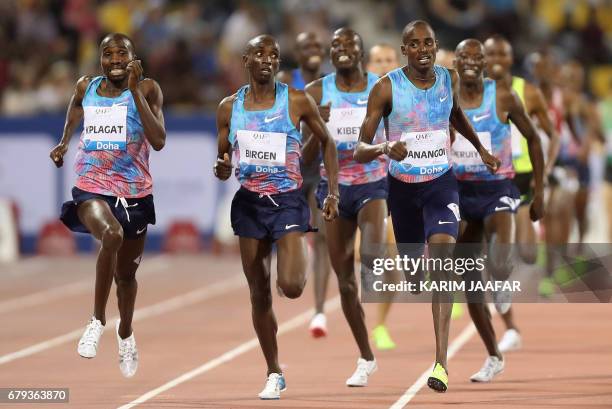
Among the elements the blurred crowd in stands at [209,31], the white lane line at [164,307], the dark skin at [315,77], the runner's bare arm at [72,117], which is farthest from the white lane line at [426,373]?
the blurred crowd in stands at [209,31]

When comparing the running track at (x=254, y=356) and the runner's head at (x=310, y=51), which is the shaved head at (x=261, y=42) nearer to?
the running track at (x=254, y=356)

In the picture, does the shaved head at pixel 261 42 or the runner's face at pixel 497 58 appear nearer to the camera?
the shaved head at pixel 261 42

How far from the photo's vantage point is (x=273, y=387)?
9422 mm

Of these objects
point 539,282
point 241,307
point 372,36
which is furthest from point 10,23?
point 539,282

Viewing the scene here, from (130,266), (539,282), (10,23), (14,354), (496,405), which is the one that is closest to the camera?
(496,405)

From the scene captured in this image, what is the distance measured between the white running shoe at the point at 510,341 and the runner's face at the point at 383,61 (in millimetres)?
2359

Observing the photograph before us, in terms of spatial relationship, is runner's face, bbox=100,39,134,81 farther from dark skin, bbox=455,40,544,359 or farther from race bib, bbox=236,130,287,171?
dark skin, bbox=455,40,544,359

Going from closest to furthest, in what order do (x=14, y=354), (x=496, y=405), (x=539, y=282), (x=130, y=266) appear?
(x=496, y=405) → (x=130, y=266) → (x=14, y=354) → (x=539, y=282)

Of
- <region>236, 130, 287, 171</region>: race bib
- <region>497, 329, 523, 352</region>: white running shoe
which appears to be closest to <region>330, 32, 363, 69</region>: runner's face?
Result: <region>236, 130, 287, 171</region>: race bib

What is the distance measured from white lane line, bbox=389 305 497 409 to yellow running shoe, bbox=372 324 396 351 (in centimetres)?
50

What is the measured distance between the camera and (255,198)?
9383mm

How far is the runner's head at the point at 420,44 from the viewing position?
30.3 feet

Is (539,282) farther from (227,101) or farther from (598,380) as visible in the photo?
(227,101)

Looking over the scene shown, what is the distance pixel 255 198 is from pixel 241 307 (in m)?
6.27
